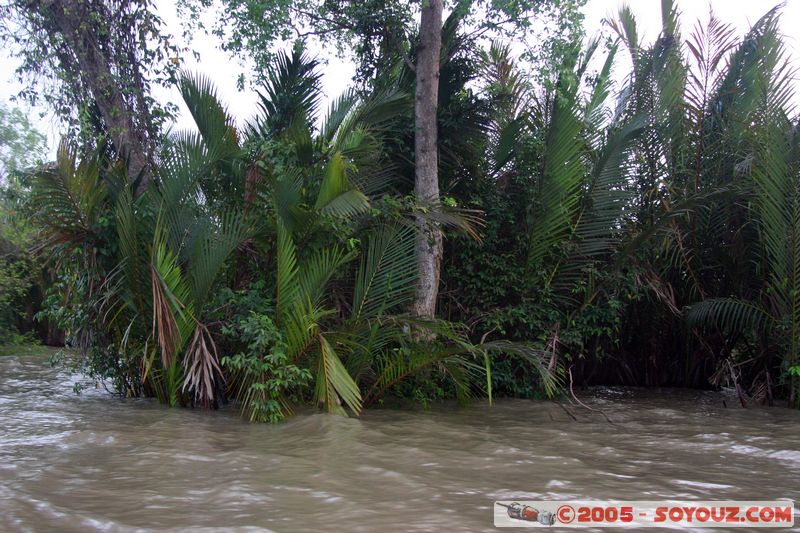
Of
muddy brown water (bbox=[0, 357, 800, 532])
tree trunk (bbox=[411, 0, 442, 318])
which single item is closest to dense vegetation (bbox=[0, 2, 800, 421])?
tree trunk (bbox=[411, 0, 442, 318])

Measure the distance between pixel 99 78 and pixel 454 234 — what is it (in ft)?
13.9

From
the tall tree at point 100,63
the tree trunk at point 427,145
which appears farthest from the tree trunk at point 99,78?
the tree trunk at point 427,145

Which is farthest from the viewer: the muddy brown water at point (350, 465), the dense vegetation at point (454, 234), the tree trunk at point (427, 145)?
the tree trunk at point (427, 145)

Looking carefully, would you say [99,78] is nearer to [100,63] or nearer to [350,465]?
[100,63]

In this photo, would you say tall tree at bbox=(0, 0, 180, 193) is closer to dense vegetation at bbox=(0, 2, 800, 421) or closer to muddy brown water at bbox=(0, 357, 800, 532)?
dense vegetation at bbox=(0, 2, 800, 421)

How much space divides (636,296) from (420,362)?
345 centimetres

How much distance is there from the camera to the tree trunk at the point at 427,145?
24.5 feet

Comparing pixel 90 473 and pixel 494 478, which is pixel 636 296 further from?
pixel 90 473

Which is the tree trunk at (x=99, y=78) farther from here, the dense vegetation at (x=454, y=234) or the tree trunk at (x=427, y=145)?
the tree trunk at (x=427, y=145)

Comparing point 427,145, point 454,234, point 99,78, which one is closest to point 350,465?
point 454,234

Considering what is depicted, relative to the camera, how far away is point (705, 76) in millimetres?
9211

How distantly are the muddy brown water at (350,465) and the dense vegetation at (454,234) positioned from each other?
1.82 ft

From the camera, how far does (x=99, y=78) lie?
759 centimetres

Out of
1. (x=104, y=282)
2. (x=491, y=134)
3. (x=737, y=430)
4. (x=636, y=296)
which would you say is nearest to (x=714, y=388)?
(x=636, y=296)
